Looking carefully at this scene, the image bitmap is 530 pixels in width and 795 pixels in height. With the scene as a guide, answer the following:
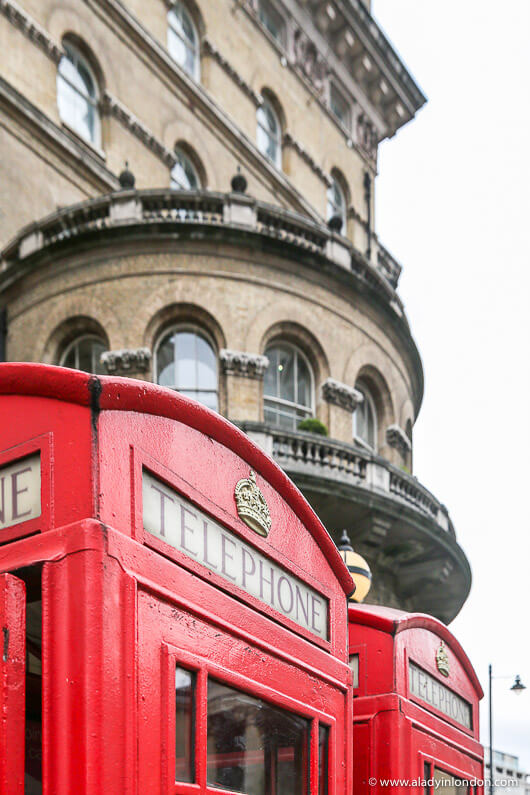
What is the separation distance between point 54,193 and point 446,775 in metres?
17.0

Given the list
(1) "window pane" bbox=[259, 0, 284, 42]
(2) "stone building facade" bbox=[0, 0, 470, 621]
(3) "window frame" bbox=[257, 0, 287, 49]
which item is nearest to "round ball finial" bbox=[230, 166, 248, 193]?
(2) "stone building facade" bbox=[0, 0, 470, 621]

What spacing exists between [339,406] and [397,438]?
2448 millimetres

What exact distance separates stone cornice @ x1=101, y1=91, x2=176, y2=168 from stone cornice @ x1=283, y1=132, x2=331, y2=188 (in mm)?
5019

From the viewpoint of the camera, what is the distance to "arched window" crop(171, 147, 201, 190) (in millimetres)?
24891

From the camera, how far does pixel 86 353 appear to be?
18656 millimetres

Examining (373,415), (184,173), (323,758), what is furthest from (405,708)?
(184,173)

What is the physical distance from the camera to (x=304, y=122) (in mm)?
29016

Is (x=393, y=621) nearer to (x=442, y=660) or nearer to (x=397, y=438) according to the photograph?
(x=442, y=660)

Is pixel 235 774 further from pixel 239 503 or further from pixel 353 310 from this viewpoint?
pixel 353 310

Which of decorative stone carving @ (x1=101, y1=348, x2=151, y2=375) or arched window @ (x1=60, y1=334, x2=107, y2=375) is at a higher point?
arched window @ (x1=60, y1=334, x2=107, y2=375)

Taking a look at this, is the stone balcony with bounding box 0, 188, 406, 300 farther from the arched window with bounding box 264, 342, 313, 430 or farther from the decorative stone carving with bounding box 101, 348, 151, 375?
the decorative stone carving with bounding box 101, 348, 151, 375

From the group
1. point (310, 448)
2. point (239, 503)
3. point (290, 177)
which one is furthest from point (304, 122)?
point (239, 503)

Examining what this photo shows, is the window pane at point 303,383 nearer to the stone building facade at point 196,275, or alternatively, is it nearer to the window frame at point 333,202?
the stone building facade at point 196,275

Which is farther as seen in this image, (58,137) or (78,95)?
(78,95)
